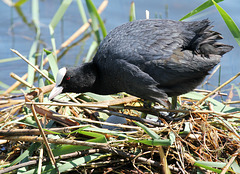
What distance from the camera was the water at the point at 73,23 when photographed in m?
5.56

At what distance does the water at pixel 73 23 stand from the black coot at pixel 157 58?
184 centimetres

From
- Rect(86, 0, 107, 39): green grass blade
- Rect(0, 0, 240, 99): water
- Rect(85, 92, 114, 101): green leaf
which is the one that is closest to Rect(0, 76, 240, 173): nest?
Rect(85, 92, 114, 101): green leaf

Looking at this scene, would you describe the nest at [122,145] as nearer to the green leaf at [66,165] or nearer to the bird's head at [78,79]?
the green leaf at [66,165]

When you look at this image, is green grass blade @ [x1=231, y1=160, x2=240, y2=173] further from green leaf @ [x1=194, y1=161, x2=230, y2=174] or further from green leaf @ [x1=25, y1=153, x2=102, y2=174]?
green leaf @ [x1=25, y1=153, x2=102, y2=174]

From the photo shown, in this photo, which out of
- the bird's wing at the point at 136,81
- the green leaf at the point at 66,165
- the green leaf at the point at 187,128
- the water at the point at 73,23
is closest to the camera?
the green leaf at the point at 66,165

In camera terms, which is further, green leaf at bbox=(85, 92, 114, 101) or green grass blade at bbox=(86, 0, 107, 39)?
green grass blade at bbox=(86, 0, 107, 39)

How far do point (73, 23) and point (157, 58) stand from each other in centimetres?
373

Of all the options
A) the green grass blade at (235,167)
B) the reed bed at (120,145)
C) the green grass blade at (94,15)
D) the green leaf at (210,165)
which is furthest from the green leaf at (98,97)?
the green grass blade at (235,167)

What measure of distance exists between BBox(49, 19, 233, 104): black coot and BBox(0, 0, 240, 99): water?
6.04 feet

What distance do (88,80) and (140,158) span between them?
1096 mm

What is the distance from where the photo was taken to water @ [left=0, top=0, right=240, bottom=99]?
556 centimetres

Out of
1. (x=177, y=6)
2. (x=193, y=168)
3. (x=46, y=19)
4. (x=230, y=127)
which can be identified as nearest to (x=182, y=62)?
(x=230, y=127)

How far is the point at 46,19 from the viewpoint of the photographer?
6.79 meters

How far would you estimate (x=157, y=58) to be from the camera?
3309 millimetres
